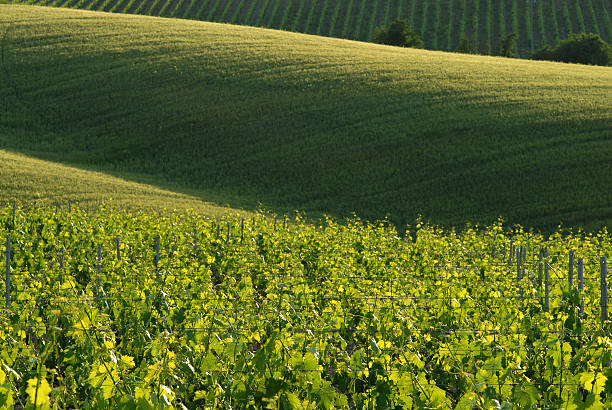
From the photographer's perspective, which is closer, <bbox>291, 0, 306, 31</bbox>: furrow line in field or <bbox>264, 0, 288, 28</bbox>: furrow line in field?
<bbox>291, 0, 306, 31</bbox>: furrow line in field

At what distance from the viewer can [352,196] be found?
85.9 feet

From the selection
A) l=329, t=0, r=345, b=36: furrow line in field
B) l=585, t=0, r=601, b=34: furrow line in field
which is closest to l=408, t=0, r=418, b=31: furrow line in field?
l=329, t=0, r=345, b=36: furrow line in field

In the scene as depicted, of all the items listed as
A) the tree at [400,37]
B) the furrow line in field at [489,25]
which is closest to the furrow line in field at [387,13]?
the tree at [400,37]

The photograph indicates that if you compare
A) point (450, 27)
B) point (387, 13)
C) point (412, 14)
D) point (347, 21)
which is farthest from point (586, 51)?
point (347, 21)

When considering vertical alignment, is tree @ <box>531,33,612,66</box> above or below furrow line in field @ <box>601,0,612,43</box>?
below

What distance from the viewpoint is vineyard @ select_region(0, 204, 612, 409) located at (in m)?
5.07

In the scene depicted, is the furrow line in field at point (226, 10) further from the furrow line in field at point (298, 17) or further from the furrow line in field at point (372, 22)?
the furrow line in field at point (372, 22)

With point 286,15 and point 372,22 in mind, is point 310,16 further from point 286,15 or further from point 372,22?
point 372,22

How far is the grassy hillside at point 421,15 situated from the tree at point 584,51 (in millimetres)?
6703

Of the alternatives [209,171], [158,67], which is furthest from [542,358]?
[158,67]

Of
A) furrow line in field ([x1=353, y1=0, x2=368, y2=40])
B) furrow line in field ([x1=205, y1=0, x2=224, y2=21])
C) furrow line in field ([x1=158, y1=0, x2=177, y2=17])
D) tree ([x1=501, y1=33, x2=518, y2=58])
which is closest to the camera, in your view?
tree ([x1=501, y1=33, x2=518, y2=58])

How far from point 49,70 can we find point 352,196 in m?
21.1

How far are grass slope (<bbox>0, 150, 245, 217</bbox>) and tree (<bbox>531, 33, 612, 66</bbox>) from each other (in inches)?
1525

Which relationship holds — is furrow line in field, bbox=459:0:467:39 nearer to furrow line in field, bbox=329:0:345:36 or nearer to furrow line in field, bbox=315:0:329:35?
furrow line in field, bbox=329:0:345:36
